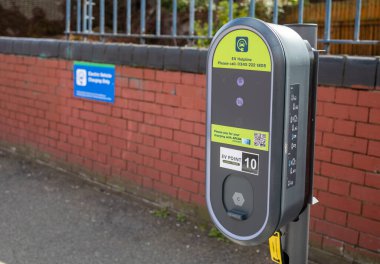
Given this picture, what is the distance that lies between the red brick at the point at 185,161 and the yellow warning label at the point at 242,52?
230 cm

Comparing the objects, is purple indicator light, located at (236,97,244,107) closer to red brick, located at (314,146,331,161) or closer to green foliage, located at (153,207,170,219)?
red brick, located at (314,146,331,161)

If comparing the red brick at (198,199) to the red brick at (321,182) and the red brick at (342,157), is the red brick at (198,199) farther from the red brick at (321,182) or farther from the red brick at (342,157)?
the red brick at (342,157)

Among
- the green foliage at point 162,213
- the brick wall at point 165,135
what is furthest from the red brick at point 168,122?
the green foliage at point 162,213

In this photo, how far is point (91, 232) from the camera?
13.9 feet

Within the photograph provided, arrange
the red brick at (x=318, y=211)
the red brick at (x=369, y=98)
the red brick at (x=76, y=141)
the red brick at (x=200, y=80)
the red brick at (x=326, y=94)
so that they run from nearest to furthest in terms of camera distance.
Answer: the red brick at (x=369, y=98) → the red brick at (x=326, y=94) → the red brick at (x=318, y=211) → the red brick at (x=200, y=80) → the red brick at (x=76, y=141)

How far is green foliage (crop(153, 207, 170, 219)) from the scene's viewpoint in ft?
14.9

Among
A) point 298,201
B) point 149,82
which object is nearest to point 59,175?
point 149,82

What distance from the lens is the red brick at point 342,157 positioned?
338 cm

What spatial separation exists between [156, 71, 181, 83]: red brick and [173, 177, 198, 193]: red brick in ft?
2.71

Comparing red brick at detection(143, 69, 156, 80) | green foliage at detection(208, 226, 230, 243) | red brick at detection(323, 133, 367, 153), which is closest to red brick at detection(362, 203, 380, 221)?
red brick at detection(323, 133, 367, 153)

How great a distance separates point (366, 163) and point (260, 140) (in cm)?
157

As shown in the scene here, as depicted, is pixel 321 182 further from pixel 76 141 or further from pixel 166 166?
pixel 76 141

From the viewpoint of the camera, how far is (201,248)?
155 inches

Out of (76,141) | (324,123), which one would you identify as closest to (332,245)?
(324,123)
